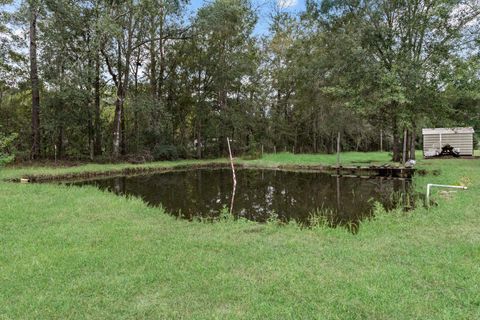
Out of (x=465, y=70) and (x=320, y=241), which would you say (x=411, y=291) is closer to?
(x=320, y=241)

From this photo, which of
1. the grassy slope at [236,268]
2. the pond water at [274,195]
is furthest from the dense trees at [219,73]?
the grassy slope at [236,268]

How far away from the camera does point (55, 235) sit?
470 centimetres

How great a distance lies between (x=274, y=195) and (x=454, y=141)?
16.2 meters

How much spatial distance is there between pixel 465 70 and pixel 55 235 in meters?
15.1

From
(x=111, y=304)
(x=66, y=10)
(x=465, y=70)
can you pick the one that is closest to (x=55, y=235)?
(x=111, y=304)

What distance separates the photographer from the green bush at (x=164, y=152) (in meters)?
19.3

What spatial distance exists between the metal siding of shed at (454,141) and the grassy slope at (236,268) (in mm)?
16749

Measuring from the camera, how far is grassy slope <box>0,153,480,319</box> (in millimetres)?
2686

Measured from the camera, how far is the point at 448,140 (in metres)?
19.9

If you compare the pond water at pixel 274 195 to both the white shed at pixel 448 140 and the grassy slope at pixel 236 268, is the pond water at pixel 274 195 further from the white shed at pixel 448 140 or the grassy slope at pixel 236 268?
the white shed at pixel 448 140


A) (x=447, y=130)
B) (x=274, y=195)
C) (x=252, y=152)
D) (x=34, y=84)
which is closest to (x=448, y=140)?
(x=447, y=130)

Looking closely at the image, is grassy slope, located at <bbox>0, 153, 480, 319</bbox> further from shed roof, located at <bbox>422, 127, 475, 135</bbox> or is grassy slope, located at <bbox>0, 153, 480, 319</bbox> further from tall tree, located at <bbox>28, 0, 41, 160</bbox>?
shed roof, located at <bbox>422, 127, 475, 135</bbox>

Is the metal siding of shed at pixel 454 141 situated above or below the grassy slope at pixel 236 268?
above

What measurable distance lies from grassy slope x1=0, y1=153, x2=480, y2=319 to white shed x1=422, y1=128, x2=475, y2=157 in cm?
1662
